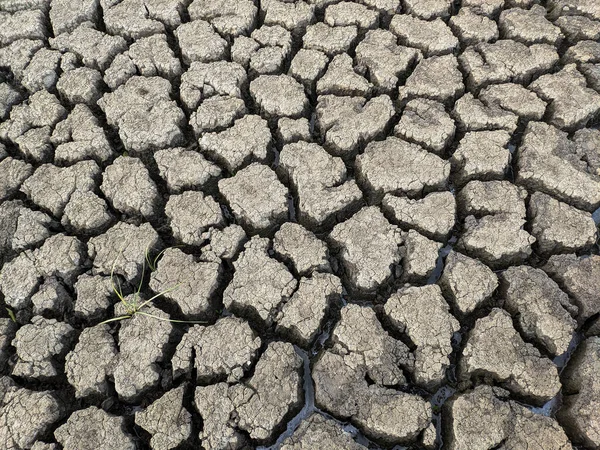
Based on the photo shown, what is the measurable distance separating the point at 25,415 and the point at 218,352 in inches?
25.0

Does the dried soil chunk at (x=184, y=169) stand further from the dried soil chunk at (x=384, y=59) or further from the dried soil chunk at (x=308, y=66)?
the dried soil chunk at (x=384, y=59)

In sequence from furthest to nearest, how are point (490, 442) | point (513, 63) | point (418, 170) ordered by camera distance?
point (513, 63), point (418, 170), point (490, 442)

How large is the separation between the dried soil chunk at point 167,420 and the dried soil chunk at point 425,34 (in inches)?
73.0

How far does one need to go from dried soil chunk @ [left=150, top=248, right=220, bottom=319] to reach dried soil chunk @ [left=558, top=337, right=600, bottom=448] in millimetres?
1229

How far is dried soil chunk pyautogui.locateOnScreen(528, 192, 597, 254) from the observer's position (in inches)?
72.8

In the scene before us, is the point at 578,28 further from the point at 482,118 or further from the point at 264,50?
the point at 264,50

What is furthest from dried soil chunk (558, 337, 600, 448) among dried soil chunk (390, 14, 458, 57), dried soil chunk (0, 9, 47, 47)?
dried soil chunk (0, 9, 47, 47)

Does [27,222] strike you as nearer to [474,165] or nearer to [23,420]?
[23,420]

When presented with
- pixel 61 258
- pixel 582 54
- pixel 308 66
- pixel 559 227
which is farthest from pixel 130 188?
pixel 582 54

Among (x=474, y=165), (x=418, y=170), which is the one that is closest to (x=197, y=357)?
(x=418, y=170)

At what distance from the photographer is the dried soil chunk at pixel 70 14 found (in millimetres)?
2504

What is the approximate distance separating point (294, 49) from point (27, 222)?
4.65ft

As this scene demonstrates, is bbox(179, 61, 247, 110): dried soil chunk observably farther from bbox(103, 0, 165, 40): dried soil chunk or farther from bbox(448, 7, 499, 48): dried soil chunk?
bbox(448, 7, 499, 48): dried soil chunk

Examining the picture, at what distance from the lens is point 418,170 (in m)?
1.99
